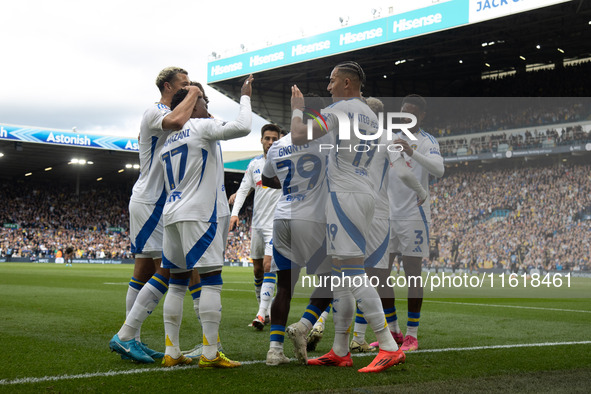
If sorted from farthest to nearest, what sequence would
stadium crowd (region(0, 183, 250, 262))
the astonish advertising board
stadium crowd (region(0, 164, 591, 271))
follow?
stadium crowd (region(0, 183, 250, 262)), the astonish advertising board, stadium crowd (region(0, 164, 591, 271))

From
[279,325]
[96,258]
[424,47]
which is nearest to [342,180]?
[279,325]

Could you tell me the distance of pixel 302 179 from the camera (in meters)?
4.82

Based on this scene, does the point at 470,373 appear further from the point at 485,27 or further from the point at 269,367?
the point at 485,27

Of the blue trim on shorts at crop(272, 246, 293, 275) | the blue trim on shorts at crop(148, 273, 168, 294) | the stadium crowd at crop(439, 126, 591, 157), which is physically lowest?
the blue trim on shorts at crop(148, 273, 168, 294)

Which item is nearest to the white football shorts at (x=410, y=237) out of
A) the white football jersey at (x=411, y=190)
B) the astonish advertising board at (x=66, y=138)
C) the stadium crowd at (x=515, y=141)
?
the white football jersey at (x=411, y=190)

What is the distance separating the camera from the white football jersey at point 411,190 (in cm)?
591

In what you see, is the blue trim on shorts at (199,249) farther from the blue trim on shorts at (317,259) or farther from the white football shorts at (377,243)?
the white football shorts at (377,243)

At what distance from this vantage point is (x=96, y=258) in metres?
41.2

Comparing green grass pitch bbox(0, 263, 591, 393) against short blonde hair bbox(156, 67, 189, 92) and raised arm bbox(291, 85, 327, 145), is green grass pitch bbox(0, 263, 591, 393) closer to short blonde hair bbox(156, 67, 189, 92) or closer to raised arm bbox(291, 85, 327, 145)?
raised arm bbox(291, 85, 327, 145)

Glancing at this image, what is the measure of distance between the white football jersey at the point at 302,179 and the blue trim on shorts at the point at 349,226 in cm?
34

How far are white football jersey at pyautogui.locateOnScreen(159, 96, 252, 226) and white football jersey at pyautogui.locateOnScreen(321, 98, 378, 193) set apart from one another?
26.8 inches

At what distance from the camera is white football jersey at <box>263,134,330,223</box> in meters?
4.73

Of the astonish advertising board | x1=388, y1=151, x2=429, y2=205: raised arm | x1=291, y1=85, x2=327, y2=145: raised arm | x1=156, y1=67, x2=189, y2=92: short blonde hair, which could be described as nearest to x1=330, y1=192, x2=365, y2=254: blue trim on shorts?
x1=291, y1=85, x2=327, y2=145: raised arm

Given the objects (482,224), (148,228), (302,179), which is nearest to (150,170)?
(148,228)
